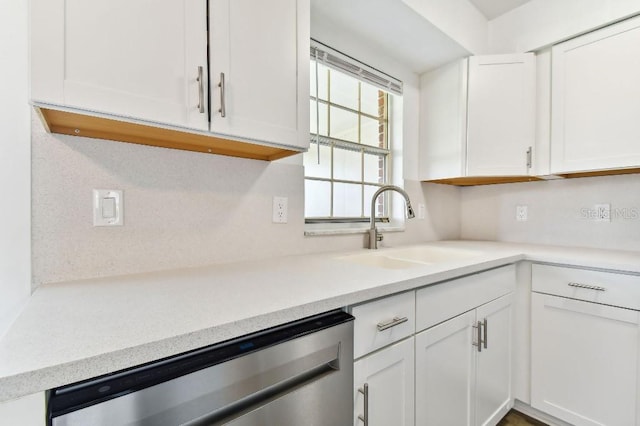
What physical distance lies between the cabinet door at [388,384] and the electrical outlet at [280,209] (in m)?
0.75

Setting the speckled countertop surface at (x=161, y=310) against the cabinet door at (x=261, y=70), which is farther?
the cabinet door at (x=261, y=70)

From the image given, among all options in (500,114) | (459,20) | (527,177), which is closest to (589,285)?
(527,177)

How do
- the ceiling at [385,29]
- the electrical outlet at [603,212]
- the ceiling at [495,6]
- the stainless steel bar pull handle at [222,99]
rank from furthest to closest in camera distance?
the ceiling at [495,6] → the electrical outlet at [603,212] → the ceiling at [385,29] → the stainless steel bar pull handle at [222,99]

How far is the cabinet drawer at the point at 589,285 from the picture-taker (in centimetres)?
134

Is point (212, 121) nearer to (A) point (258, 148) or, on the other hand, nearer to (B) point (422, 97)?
(A) point (258, 148)

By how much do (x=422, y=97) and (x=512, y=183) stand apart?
3.07 feet

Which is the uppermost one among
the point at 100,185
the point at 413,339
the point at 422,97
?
the point at 422,97

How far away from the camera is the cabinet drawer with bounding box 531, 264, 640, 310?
4.40 feet

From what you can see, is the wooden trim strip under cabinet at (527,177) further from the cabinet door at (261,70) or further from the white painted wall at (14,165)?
the white painted wall at (14,165)

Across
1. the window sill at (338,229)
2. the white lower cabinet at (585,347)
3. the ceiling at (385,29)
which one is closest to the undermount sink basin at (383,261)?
the window sill at (338,229)

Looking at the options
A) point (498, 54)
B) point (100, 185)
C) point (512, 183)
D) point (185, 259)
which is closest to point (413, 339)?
point (185, 259)

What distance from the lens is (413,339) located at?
1.04 metres

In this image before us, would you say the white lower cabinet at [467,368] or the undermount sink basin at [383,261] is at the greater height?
the undermount sink basin at [383,261]

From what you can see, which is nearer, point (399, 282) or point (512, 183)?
point (399, 282)
